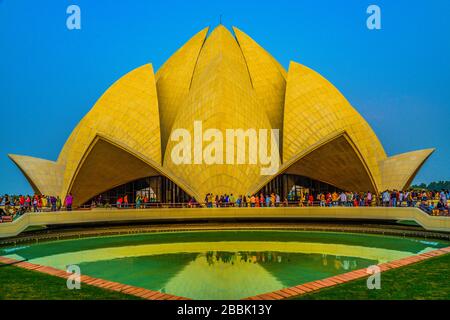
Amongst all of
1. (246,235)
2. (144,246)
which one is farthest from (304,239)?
(144,246)

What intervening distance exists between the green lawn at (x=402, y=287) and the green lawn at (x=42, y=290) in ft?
9.39

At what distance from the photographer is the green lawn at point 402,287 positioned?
17.3 ft

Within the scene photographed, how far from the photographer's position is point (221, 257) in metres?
9.84

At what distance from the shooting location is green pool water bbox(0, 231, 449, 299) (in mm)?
7012

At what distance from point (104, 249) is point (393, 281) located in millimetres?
8436

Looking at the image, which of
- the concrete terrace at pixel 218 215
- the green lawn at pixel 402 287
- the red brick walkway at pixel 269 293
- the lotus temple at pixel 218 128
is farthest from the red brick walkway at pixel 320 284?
the lotus temple at pixel 218 128

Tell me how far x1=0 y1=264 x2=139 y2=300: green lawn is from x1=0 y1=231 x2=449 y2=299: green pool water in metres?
1.11

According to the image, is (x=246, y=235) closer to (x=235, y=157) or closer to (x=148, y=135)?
(x=235, y=157)

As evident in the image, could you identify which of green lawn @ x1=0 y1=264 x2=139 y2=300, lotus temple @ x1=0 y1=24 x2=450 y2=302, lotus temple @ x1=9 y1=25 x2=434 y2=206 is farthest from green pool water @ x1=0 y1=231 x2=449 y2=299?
lotus temple @ x1=9 y1=25 x2=434 y2=206

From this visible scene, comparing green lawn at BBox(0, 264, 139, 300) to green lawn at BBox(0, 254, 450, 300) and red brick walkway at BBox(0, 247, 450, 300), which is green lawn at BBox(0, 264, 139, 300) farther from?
red brick walkway at BBox(0, 247, 450, 300)

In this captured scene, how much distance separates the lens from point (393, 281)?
20.2ft

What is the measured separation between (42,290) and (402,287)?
212 inches

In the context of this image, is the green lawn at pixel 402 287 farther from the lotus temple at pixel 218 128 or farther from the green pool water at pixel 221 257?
the lotus temple at pixel 218 128
